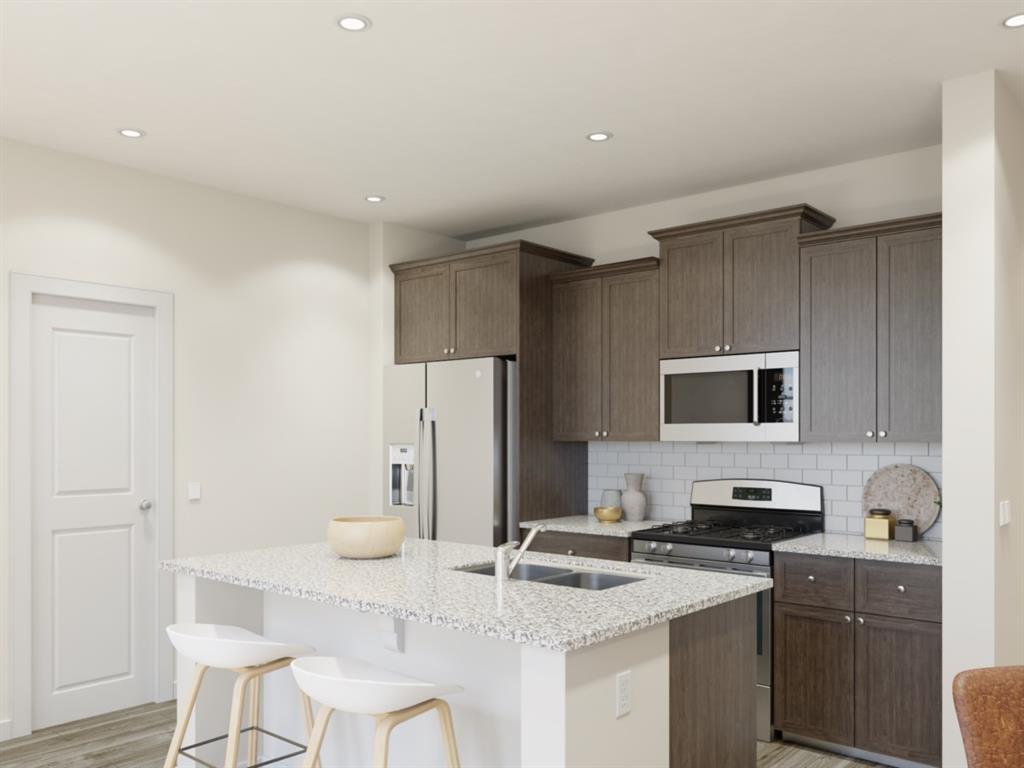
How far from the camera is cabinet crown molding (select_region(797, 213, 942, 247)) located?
3.84 meters

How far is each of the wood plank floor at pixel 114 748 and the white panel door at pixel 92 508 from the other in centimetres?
15

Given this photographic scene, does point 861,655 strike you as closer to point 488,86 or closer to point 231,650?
point 231,650

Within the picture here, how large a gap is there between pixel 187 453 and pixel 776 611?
310 cm

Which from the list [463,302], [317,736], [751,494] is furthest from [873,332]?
[317,736]

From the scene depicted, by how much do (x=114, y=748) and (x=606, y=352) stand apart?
10.3ft

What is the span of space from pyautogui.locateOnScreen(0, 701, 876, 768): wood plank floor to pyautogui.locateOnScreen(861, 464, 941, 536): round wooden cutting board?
3.75ft

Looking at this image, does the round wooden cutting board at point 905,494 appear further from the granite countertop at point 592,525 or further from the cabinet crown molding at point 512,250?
the cabinet crown molding at point 512,250

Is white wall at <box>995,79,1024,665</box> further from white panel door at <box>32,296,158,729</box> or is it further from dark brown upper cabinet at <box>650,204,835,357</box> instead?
Answer: white panel door at <box>32,296,158,729</box>

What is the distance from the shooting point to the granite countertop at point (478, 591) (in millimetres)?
2178

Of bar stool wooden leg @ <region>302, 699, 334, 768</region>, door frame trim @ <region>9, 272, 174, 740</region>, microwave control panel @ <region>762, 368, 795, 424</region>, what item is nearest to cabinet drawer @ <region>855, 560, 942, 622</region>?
microwave control panel @ <region>762, 368, 795, 424</region>

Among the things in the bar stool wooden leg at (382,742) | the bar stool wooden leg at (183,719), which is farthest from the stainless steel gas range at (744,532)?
the bar stool wooden leg at (183,719)

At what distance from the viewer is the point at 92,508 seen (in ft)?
14.1

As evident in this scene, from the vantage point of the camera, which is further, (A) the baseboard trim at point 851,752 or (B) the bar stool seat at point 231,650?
(A) the baseboard trim at point 851,752

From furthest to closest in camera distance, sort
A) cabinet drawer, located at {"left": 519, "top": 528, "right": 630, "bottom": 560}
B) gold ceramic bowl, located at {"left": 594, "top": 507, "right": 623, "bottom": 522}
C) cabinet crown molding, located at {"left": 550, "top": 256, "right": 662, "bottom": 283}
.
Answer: gold ceramic bowl, located at {"left": 594, "top": 507, "right": 623, "bottom": 522} < cabinet crown molding, located at {"left": 550, "top": 256, "right": 662, "bottom": 283} < cabinet drawer, located at {"left": 519, "top": 528, "right": 630, "bottom": 560}
